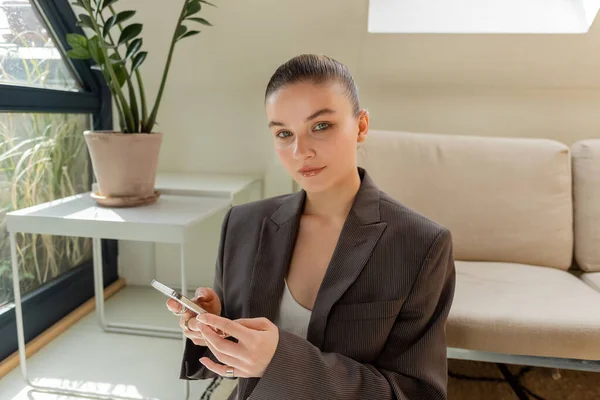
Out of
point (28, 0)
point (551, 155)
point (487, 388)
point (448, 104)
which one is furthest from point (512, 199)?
point (28, 0)

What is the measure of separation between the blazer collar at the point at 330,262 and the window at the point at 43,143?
1111 mm

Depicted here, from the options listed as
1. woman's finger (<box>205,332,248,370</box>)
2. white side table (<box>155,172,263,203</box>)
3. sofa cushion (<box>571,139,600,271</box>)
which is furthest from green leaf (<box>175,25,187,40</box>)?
sofa cushion (<box>571,139,600,271</box>)

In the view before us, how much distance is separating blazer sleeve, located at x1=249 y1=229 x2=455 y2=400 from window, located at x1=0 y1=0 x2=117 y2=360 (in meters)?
1.24

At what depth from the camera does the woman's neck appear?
2.98 ft

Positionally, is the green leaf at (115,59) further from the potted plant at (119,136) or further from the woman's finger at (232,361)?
the woman's finger at (232,361)

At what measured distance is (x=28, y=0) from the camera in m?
1.70

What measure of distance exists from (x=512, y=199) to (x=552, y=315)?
0.50m

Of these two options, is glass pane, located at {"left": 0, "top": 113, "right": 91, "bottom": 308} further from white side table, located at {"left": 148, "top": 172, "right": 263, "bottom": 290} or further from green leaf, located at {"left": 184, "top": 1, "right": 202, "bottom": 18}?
green leaf, located at {"left": 184, "top": 1, "right": 202, "bottom": 18}

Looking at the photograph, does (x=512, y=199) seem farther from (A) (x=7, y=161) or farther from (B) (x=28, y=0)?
(B) (x=28, y=0)

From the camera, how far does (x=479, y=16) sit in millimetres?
1794

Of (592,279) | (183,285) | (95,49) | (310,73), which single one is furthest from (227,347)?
(592,279)

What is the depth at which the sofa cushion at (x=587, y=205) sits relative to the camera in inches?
61.7

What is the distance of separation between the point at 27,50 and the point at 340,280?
1.48m

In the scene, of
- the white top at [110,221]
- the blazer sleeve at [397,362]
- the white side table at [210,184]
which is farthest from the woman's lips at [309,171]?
the white side table at [210,184]
